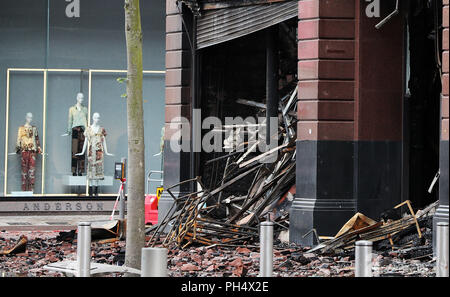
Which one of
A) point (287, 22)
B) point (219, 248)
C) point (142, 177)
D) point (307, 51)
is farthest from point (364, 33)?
point (142, 177)

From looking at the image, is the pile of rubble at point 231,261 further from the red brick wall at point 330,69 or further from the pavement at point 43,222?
the pavement at point 43,222

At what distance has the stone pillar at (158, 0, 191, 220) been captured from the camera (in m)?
17.9

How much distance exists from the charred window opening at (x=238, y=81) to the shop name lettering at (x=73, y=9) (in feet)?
25.7

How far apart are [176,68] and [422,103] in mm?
4950

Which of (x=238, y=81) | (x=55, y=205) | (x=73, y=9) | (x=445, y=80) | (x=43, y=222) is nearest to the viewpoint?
(x=445, y=80)

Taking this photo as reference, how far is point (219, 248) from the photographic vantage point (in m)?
14.4

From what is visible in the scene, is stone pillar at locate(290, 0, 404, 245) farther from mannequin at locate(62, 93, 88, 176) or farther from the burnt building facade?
mannequin at locate(62, 93, 88, 176)

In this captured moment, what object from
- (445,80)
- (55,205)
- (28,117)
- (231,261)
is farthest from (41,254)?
(28,117)

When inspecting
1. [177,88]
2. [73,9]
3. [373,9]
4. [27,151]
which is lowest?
[27,151]

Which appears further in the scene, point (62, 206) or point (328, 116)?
point (62, 206)

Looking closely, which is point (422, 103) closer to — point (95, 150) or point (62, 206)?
point (95, 150)

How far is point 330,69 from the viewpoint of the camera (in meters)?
15.2

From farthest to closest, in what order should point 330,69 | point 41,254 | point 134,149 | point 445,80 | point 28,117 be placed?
point 28,117, point 330,69, point 41,254, point 445,80, point 134,149
